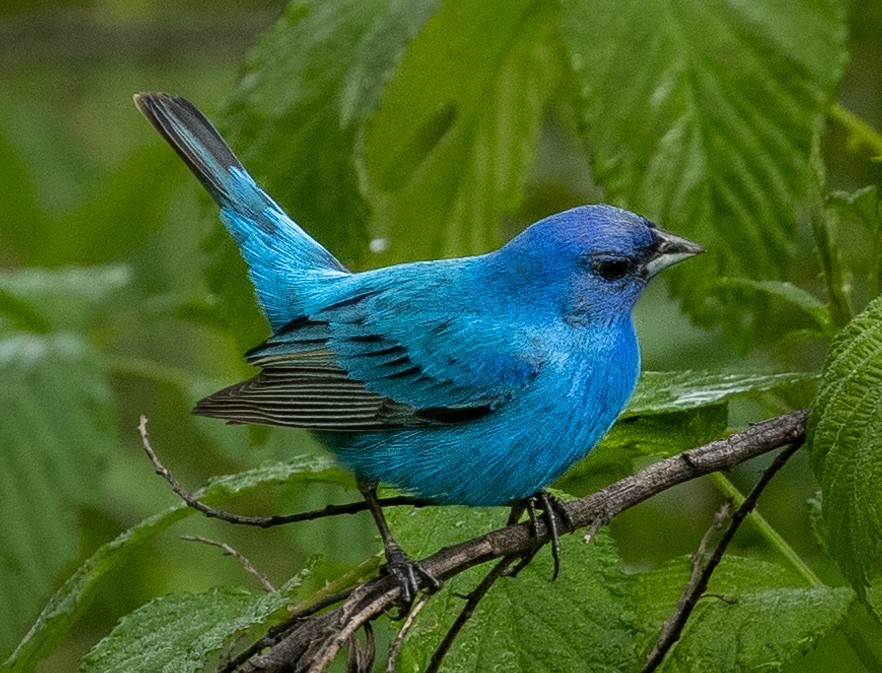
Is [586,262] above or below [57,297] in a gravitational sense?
below

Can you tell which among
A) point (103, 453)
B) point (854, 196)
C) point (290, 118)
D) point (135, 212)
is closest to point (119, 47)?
point (135, 212)

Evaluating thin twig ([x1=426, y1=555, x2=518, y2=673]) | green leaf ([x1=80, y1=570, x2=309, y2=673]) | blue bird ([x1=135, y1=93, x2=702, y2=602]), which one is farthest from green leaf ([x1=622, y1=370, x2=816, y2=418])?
green leaf ([x1=80, y1=570, x2=309, y2=673])

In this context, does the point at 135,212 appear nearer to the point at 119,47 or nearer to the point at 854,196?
→ the point at 119,47

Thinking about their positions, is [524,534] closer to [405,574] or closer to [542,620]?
[542,620]

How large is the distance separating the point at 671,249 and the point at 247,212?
5.33 feet

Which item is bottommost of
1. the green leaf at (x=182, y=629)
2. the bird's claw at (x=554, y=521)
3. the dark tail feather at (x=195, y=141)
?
the bird's claw at (x=554, y=521)

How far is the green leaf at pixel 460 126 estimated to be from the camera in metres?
4.62

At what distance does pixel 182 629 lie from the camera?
10.2 feet

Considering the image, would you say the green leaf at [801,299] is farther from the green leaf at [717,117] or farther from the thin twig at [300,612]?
the thin twig at [300,612]

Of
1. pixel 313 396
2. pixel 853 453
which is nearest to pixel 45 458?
pixel 313 396

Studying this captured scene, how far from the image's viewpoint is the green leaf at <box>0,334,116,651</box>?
5.14m

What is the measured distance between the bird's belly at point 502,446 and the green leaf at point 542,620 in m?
0.59

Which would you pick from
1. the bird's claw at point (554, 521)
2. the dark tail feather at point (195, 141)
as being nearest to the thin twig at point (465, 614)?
the bird's claw at point (554, 521)

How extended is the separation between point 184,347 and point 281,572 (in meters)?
1.89
